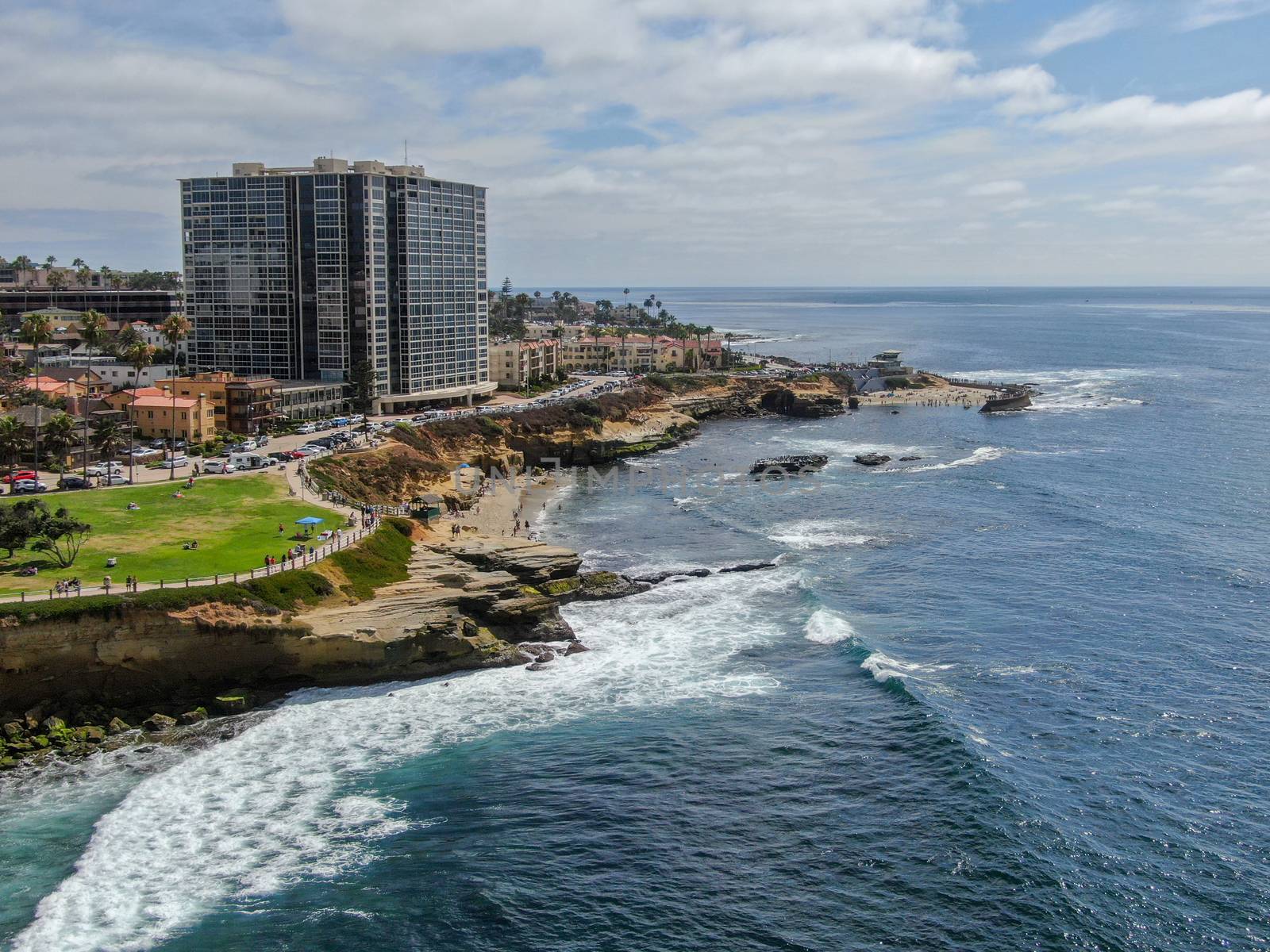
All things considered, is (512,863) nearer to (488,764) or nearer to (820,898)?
(488,764)

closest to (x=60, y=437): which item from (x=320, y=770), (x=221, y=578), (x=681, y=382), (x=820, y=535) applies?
(x=221, y=578)

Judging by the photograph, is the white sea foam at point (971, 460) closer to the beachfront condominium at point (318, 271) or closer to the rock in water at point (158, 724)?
the beachfront condominium at point (318, 271)

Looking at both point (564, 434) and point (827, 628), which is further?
point (564, 434)

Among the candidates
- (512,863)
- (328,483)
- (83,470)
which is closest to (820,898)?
(512,863)

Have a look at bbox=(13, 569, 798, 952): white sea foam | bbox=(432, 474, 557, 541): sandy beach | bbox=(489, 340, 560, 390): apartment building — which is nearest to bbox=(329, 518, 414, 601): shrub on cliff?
bbox=(432, 474, 557, 541): sandy beach

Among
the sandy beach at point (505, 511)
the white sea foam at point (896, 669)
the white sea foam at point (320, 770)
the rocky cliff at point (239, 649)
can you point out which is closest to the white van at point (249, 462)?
the sandy beach at point (505, 511)

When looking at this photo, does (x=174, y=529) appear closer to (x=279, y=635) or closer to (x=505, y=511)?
(x=279, y=635)
